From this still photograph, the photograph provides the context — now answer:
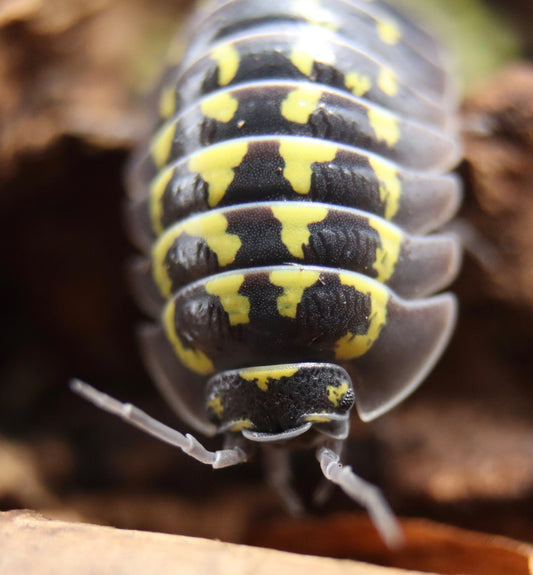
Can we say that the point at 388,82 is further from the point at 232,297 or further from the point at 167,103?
the point at 232,297

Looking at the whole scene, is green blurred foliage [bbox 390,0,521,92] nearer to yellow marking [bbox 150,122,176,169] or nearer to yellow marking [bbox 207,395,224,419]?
yellow marking [bbox 150,122,176,169]

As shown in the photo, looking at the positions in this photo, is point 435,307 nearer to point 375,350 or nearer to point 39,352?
point 375,350

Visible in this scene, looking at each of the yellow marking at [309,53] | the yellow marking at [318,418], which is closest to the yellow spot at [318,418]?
the yellow marking at [318,418]

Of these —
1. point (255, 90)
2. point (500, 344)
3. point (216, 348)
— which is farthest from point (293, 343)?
point (500, 344)

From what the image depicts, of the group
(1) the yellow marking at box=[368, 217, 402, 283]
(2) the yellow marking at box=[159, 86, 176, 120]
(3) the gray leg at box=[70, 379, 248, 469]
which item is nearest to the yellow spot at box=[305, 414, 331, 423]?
(3) the gray leg at box=[70, 379, 248, 469]

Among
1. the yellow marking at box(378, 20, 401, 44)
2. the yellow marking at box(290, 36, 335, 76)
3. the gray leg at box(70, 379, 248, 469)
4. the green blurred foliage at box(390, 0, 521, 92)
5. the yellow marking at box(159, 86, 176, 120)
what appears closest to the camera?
the gray leg at box(70, 379, 248, 469)

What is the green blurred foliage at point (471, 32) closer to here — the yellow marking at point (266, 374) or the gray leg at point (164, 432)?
the yellow marking at point (266, 374)
